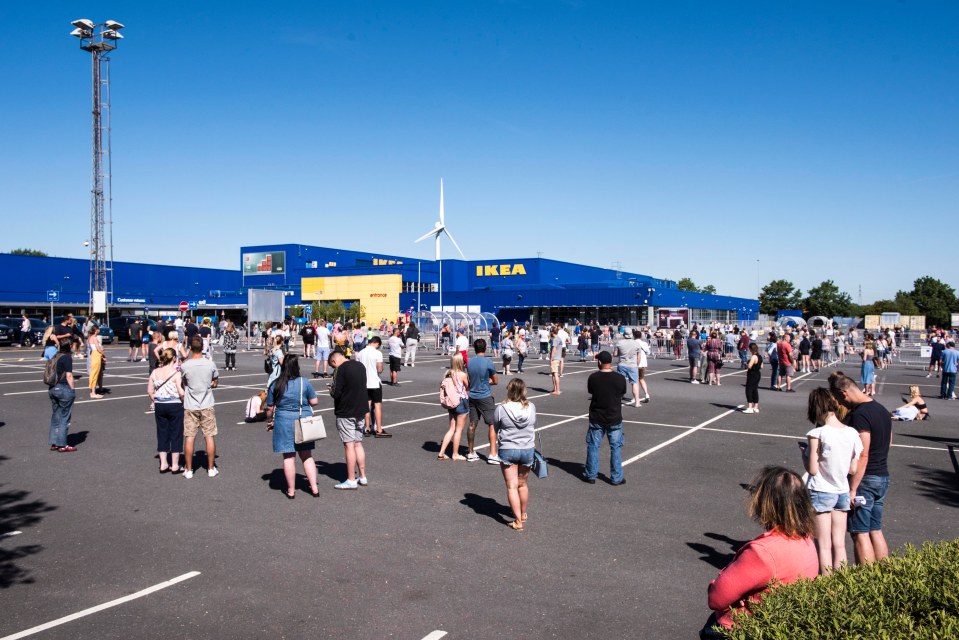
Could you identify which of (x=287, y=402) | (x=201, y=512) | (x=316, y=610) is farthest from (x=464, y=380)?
(x=316, y=610)

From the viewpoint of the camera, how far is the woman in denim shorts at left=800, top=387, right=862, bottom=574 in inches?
220

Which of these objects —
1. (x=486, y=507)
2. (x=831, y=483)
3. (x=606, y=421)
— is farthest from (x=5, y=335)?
(x=831, y=483)

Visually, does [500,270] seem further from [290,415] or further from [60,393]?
[290,415]

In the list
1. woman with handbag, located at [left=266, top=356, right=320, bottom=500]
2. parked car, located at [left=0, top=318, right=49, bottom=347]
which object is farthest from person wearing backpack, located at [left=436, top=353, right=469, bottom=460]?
parked car, located at [left=0, top=318, right=49, bottom=347]

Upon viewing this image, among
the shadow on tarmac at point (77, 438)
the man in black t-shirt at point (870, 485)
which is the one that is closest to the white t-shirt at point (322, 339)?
the shadow on tarmac at point (77, 438)

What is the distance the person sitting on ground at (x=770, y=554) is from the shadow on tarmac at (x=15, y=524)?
18.8 feet

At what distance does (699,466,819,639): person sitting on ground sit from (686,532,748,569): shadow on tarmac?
2865mm

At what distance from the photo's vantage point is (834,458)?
5598 millimetres

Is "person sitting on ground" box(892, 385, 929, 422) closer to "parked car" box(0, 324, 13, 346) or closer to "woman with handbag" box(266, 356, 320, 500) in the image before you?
"woman with handbag" box(266, 356, 320, 500)

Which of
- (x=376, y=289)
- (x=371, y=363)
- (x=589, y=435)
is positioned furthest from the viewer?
(x=376, y=289)

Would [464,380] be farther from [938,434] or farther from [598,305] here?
[598,305]

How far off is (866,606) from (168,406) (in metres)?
9.04

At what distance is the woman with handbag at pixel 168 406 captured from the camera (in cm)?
955

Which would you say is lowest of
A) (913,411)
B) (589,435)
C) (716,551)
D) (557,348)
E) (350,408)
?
(716,551)
